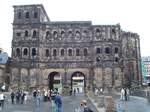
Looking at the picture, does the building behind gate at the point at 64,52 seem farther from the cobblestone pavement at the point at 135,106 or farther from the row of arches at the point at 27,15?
the cobblestone pavement at the point at 135,106

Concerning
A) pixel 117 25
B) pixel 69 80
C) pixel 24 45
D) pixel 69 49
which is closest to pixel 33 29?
pixel 24 45

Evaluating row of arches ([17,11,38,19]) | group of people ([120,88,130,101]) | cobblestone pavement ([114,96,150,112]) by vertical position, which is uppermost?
row of arches ([17,11,38,19])

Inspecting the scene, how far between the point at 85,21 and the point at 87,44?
15.4 feet

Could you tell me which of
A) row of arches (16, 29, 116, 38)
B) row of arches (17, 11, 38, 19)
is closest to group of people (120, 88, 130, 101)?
row of arches (16, 29, 116, 38)

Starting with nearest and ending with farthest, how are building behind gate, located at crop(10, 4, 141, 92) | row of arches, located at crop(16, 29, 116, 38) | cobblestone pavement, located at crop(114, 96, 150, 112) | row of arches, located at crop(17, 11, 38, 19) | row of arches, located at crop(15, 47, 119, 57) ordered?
1. cobblestone pavement, located at crop(114, 96, 150, 112)
2. building behind gate, located at crop(10, 4, 141, 92)
3. row of arches, located at crop(15, 47, 119, 57)
4. row of arches, located at crop(16, 29, 116, 38)
5. row of arches, located at crop(17, 11, 38, 19)

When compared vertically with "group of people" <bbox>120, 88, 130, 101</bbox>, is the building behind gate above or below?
above

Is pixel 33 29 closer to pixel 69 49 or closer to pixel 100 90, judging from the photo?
pixel 69 49

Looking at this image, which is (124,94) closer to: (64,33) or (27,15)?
(64,33)

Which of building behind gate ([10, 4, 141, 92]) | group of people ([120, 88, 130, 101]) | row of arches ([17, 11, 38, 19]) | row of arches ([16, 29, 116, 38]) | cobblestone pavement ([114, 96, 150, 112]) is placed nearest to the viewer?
cobblestone pavement ([114, 96, 150, 112])

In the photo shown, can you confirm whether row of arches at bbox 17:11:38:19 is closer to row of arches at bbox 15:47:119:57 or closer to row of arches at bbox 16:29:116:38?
row of arches at bbox 16:29:116:38

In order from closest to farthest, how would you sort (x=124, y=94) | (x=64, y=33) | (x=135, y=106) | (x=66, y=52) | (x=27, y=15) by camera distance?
(x=135, y=106)
(x=124, y=94)
(x=66, y=52)
(x=64, y=33)
(x=27, y=15)

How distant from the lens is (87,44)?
192ft

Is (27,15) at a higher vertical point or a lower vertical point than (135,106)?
higher

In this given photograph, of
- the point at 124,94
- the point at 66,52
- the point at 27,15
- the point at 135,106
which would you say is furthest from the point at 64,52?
the point at 135,106
